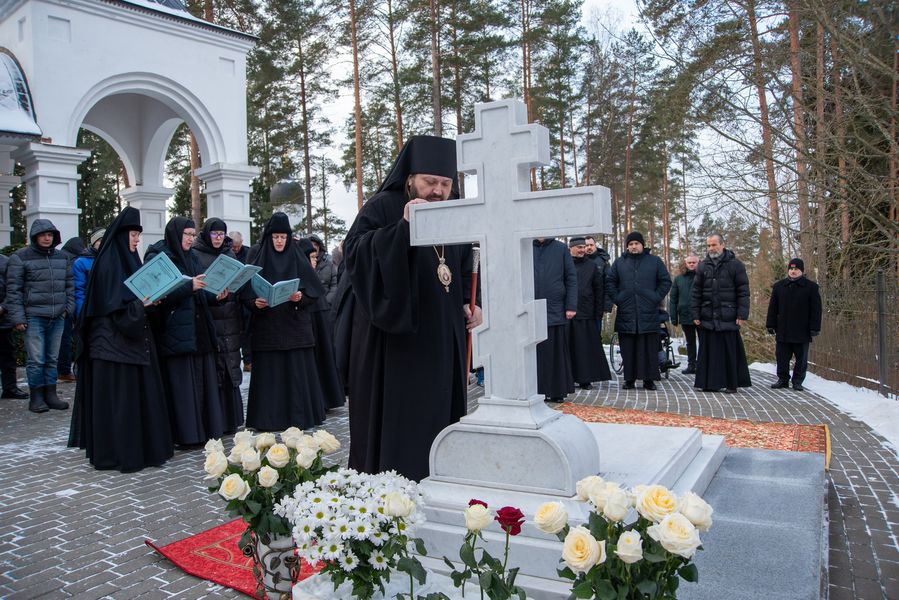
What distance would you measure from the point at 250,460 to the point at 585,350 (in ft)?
25.4

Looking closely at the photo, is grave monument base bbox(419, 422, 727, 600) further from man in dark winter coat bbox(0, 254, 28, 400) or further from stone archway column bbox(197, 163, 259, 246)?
stone archway column bbox(197, 163, 259, 246)

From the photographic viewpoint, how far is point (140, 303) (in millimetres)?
5738

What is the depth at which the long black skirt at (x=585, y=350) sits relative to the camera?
9.87 m

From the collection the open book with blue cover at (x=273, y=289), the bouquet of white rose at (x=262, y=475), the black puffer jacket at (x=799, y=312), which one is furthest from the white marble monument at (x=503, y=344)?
the black puffer jacket at (x=799, y=312)

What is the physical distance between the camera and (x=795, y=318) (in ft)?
30.4

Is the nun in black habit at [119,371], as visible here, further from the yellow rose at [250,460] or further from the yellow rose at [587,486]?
the yellow rose at [587,486]

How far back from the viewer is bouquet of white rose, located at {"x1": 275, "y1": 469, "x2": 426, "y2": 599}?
2.13 m

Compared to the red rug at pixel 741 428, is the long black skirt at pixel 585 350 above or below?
above

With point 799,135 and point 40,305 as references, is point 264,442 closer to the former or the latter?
point 40,305

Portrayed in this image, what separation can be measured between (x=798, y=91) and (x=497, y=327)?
332 inches

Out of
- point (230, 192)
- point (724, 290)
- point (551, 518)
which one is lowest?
point (551, 518)

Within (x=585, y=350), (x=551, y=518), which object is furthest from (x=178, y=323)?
(x=585, y=350)

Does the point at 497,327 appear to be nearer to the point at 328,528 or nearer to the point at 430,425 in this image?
the point at 430,425

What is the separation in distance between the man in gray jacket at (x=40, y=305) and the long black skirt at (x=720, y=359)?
25.9 ft
